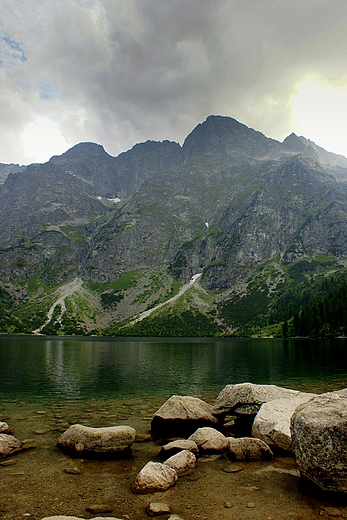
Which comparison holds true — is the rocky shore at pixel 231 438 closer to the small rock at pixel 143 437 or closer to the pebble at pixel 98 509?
the pebble at pixel 98 509

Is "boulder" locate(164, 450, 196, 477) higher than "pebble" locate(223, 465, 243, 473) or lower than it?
higher

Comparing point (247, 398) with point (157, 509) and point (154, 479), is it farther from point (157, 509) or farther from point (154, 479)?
point (157, 509)

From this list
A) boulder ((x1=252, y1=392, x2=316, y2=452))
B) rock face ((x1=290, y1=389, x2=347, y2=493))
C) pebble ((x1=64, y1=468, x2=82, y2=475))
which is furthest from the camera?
boulder ((x1=252, y1=392, x2=316, y2=452))

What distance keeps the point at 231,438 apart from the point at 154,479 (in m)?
7.68

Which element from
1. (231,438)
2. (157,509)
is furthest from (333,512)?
(231,438)

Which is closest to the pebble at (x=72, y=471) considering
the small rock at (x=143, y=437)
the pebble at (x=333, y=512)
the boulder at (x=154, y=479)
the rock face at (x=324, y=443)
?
the boulder at (x=154, y=479)

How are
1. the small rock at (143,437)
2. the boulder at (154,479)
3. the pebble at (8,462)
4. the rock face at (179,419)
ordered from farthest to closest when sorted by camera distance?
the rock face at (179,419) → the small rock at (143,437) → the pebble at (8,462) → the boulder at (154,479)

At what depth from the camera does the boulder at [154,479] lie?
13351 mm

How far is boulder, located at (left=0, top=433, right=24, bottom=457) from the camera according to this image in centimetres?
1802

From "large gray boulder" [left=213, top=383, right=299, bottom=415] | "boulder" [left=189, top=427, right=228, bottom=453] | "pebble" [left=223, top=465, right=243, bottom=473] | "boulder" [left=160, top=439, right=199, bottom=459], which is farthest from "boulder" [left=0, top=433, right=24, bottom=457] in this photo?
"large gray boulder" [left=213, top=383, right=299, bottom=415]

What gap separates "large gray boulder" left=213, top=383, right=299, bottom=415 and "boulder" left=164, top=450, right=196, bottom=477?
9.39m

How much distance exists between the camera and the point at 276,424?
63.2ft

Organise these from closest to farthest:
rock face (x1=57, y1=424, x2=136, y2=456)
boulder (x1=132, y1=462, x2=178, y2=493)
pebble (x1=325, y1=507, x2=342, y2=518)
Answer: pebble (x1=325, y1=507, x2=342, y2=518)
boulder (x1=132, y1=462, x2=178, y2=493)
rock face (x1=57, y1=424, x2=136, y2=456)

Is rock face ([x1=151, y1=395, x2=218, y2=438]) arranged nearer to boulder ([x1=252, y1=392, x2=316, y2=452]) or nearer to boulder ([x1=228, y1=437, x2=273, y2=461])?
boulder ([x1=252, y1=392, x2=316, y2=452])
